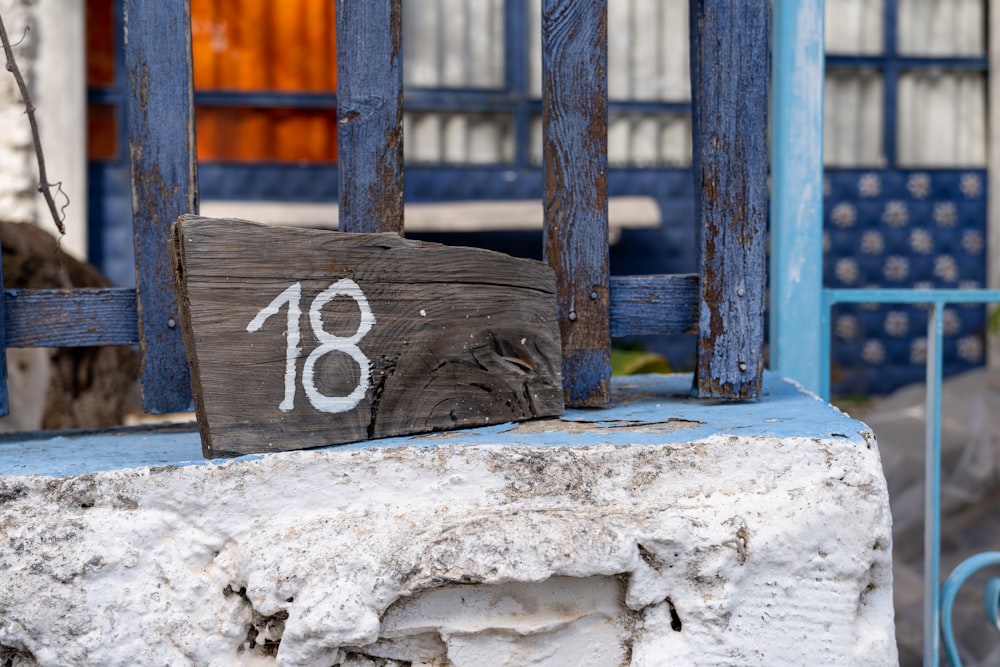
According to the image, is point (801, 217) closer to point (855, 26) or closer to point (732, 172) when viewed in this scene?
point (732, 172)

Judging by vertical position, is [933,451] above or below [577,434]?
below

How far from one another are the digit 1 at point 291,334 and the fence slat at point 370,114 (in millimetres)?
228

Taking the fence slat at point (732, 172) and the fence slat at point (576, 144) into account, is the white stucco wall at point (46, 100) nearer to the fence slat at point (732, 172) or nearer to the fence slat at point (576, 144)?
the fence slat at point (576, 144)

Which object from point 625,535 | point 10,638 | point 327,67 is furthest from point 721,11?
point 327,67

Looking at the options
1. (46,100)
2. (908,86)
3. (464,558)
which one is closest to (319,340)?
(464,558)

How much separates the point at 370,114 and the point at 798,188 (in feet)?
2.87

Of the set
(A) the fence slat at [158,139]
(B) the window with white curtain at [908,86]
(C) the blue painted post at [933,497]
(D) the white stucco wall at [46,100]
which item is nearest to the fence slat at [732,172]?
(C) the blue painted post at [933,497]

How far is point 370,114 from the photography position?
4.74 ft

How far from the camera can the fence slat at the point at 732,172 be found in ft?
4.94

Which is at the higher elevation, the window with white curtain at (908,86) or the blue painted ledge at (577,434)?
the window with white curtain at (908,86)

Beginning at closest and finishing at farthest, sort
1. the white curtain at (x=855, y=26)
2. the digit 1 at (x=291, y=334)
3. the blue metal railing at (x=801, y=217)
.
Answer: the digit 1 at (x=291, y=334) < the blue metal railing at (x=801, y=217) < the white curtain at (x=855, y=26)

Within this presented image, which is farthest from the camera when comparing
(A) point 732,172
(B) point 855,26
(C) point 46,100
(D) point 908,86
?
(D) point 908,86

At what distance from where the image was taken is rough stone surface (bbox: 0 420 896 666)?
1155mm

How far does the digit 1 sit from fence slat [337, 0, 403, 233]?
23cm
